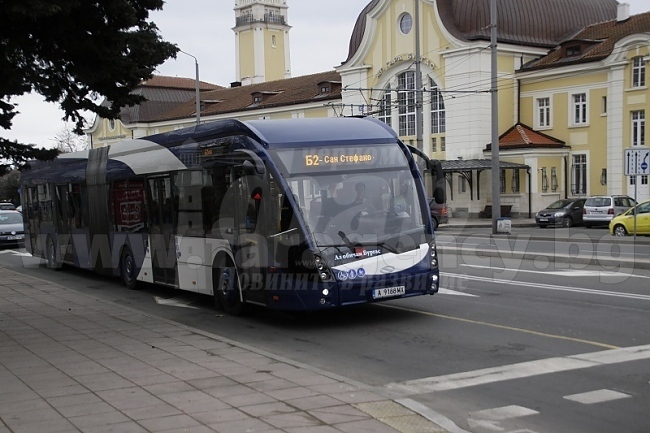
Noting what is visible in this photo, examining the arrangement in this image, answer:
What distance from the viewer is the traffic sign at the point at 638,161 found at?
2556 cm

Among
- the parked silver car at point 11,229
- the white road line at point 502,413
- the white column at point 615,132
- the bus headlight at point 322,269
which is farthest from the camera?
the white column at point 615,132

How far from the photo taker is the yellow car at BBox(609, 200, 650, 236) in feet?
98.0

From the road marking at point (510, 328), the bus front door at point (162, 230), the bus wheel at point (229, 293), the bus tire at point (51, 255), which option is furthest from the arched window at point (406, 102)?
the road marking at point (510, 328)

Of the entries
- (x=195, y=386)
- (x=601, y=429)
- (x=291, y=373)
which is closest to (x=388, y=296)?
(x=291, y=373)

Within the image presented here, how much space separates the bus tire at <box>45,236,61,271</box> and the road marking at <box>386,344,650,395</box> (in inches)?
691

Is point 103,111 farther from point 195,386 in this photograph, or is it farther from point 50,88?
point 195,386

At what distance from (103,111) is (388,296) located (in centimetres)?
478

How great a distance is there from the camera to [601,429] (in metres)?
6.77

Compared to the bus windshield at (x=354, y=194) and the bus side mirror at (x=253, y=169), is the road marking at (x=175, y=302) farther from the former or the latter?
the bus windshield at (x=354, y=194)

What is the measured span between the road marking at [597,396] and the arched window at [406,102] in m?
47.9

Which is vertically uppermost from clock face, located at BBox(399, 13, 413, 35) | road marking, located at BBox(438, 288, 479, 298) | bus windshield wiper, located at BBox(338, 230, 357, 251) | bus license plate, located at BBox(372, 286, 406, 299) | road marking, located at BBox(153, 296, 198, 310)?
Result: clock face, located at BBox(399, 13, 413, 35)

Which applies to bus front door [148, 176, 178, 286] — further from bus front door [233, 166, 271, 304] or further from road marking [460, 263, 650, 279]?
road marking [460, 263, 650, 279]

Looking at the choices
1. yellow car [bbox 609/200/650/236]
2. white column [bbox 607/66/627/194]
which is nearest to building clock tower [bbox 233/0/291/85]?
white column [bbox 607/66/627/194]

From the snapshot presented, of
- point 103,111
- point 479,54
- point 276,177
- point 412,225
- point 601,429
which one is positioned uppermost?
point 479,54
